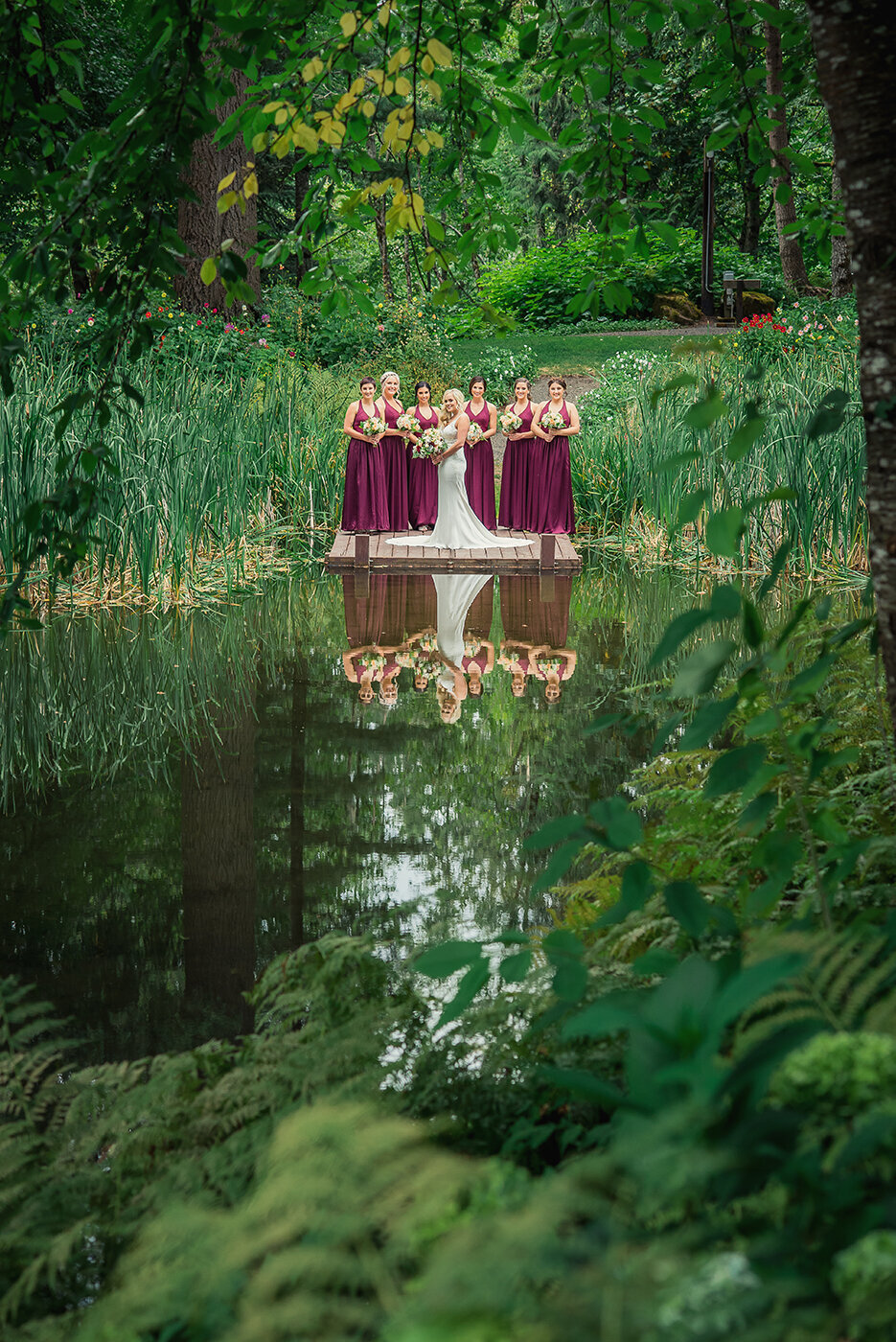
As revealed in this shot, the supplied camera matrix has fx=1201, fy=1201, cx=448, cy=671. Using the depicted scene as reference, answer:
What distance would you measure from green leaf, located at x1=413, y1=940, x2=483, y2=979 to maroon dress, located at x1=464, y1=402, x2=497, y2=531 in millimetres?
13578

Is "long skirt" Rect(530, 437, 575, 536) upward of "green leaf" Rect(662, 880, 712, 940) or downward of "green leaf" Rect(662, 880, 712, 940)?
upward

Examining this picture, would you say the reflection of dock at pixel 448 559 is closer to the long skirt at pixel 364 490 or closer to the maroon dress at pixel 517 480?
the long skirt at pixel 364 490

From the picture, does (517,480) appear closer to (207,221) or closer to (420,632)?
(207,221)

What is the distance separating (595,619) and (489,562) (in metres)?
3.70

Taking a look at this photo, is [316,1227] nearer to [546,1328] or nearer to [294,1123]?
[294,1123]

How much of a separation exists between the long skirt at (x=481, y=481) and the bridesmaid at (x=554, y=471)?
59cm

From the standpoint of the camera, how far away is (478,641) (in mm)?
8609

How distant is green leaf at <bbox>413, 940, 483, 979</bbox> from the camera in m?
1.58

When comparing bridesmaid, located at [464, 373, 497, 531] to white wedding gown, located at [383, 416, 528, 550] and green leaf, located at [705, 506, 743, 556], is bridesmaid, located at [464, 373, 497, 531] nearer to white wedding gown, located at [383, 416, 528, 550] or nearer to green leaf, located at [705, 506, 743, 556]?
white wedding gown, located at [383, 416, 528, 550]

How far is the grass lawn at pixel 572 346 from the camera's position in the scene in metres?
25.7

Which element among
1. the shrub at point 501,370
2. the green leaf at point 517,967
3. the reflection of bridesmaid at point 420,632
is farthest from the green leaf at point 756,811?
the shrub at point 501,370

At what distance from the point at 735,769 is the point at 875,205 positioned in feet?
3.28

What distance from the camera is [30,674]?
7.27 m

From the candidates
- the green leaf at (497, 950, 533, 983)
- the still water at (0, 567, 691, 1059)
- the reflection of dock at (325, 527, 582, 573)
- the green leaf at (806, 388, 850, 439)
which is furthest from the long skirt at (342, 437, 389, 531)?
the green leaf at (497, 950, 533, 983)
